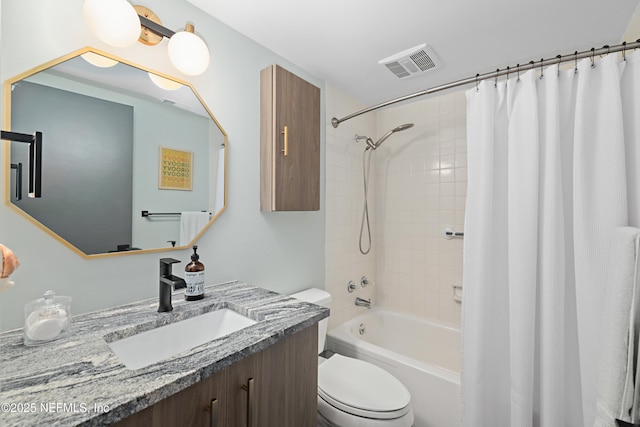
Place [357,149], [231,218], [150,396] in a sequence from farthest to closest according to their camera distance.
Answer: [357,149] < [231,218] < [150,396]

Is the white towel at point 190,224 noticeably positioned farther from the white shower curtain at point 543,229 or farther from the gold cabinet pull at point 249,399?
the white shower curtain at point 543,229

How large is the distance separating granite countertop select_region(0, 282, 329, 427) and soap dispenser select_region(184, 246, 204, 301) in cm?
7

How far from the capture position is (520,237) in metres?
1.19

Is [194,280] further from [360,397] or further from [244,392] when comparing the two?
[360,397]

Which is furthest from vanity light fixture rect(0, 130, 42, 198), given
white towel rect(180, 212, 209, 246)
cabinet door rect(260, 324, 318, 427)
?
cabinet door rect(260, 324, 318, 427)

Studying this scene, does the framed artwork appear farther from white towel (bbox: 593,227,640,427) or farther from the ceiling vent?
white towel (bbox: 593,227,640,427)

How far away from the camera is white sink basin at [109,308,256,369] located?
86cm

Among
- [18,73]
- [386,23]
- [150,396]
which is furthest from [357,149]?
[150,396]

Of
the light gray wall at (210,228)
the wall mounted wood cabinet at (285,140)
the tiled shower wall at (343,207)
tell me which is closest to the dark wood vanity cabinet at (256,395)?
the light gray wall at (210,228)

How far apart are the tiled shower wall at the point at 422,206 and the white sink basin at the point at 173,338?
179 cm

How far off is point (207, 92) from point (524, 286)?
1687 mm

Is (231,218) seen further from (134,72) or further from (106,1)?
(106,1)

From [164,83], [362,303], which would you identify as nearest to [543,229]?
[362,303]

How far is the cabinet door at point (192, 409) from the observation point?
573 millimetres
